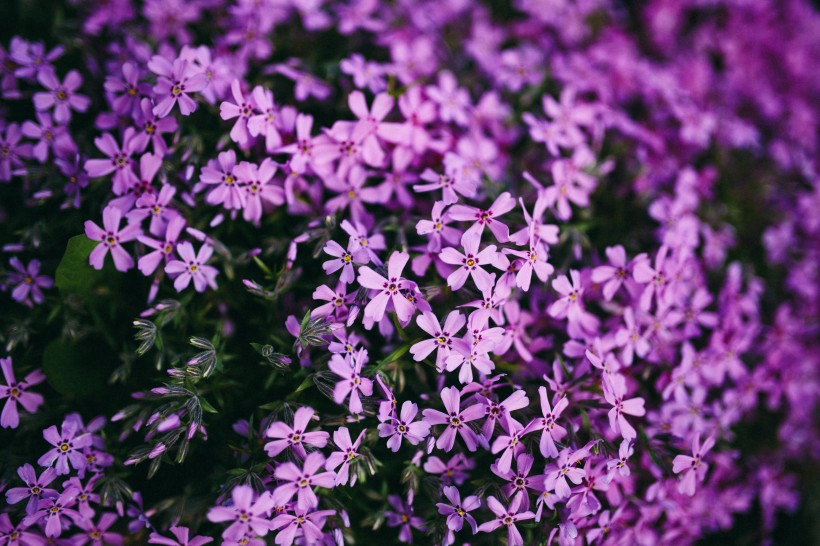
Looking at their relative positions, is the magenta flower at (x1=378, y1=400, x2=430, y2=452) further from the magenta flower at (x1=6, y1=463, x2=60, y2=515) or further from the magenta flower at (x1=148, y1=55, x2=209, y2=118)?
the magenta flower at (x1=148, y1=55, x2=209, y2=118)

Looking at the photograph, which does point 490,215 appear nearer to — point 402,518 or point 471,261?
point 471,261

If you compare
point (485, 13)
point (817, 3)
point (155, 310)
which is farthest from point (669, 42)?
point (155, 310)

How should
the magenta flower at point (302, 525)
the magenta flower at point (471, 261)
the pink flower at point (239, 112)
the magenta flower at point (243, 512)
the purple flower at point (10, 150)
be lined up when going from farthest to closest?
the purple flower at point (10, 150) → the pink flower at point (239, 112) → the magenta flower at point (471, 261) → the magenta flower at point (302, 525) → the magenta flower at point (243, 512)

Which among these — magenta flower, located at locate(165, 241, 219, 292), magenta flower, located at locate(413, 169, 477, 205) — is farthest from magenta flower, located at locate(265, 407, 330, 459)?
magenta flower, located at locate(413, 169, 477, 205)

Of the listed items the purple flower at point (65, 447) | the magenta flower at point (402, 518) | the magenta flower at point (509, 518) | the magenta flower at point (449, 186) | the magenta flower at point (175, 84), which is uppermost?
the magenta flower at point (175, 84)

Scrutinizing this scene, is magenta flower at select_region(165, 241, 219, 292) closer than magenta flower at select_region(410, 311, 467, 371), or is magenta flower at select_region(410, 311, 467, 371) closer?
magenta flower at select_region(410, 311, 467, 371)

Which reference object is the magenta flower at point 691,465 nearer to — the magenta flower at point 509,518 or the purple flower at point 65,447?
the magenta flower at point 509,518

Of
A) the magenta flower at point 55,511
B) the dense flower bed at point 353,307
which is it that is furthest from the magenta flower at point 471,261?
the magenta flower at point 55,511
